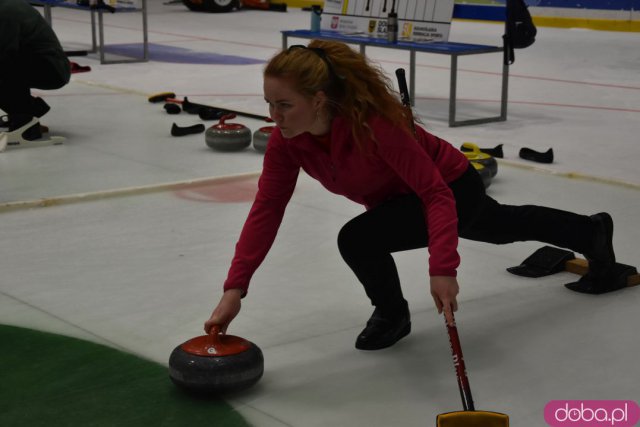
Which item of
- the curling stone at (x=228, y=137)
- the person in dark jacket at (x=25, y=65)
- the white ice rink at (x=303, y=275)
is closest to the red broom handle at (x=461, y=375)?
the white ice rink at (x=303, y=275)

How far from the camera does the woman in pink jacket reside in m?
2.56

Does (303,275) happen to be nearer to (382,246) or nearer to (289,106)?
(382,246)

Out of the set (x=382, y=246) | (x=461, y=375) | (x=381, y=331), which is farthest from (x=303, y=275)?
(x=461, y=375)

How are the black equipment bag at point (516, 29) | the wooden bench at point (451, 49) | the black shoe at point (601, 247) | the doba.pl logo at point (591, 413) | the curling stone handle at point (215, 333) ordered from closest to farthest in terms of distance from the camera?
1. the doba.pl logo at point (591, 413)
2. the curling stone handle at point (215, 333)
3. the black shoe at point (601, 247)
4. the wooden bench at point (451, 49)
5. the black equipment bag at point (516, 29)

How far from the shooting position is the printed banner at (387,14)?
7410 mm

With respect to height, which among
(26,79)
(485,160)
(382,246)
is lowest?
(485,160)

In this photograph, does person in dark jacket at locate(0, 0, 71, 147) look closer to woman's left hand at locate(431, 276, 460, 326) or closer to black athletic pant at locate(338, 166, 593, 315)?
black athletic pant at locate(338, 166, 593, 315)

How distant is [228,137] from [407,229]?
3044 millimetres

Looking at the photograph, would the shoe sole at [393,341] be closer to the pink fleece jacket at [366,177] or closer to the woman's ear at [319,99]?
the pink fleece jacket at [366,177]

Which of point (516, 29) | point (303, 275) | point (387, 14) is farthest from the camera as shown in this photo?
point (387, 14)

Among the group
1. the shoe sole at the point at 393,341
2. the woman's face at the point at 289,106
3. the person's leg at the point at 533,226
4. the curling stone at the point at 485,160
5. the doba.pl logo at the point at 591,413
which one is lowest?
the shoe sole at the point at 393,341

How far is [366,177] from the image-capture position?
2779 millimetres

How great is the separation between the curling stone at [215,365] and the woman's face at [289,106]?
53cm

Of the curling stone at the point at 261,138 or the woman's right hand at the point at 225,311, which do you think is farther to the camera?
the curling stone at the point at 261,138
